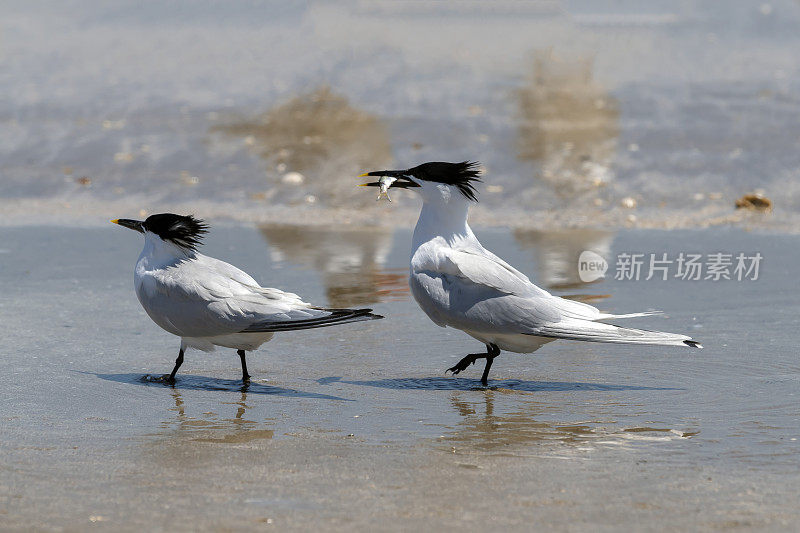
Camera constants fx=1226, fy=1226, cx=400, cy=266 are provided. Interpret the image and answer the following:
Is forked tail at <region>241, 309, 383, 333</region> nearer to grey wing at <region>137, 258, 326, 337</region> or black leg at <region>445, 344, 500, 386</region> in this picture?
grey wing at <region>137, 258, 326, 337</region>

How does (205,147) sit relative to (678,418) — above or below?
above

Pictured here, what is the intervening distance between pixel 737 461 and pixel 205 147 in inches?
340

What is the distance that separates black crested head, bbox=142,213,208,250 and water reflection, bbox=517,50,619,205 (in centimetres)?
530

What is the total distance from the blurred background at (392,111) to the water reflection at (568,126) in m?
0.03

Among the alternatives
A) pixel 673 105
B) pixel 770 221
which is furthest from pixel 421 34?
pixel 770 221

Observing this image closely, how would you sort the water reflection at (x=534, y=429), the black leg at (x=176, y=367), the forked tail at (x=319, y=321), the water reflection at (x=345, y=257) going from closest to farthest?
1. the water reflection at (x=534, y=429)
2. the forked tail at (x=319, y=321)
3. the black leg at (x=176, y=367)
4. the water reflection at (x=345, y=257)

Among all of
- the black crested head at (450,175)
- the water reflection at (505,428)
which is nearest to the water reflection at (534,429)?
the water reflection at (505,428)

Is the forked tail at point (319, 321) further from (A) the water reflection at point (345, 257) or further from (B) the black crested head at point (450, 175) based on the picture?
(A) the water reflection at point (345, 257)

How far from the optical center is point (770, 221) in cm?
909

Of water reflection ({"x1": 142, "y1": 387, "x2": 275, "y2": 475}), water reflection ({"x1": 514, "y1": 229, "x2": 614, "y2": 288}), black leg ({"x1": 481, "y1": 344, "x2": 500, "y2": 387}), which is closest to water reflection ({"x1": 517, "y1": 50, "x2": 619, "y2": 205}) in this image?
water reflection ({"x1": 514, "y1": 229, "x2": 614, "y2": 288})

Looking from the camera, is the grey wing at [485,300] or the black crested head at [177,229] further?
the black crested head at [177,229]

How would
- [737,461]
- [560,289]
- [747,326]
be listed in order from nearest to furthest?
[737,461] → [747,326] → [560,289]

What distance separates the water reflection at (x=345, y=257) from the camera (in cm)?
681

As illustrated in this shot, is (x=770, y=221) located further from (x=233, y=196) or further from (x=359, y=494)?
(x=359, y=494)
